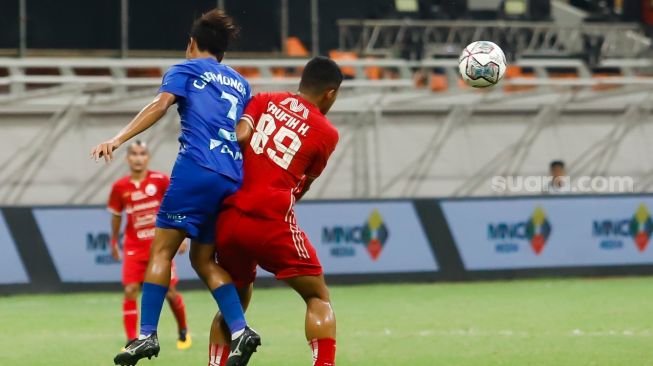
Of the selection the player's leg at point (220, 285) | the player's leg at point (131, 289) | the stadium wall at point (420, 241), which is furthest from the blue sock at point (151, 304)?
the stadium wall at point (420, 241)

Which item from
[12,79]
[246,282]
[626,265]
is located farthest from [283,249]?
[12,79]

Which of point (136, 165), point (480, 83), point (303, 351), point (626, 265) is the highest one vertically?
point (480, 83)

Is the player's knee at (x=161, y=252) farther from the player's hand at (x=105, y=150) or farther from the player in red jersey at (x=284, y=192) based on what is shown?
the player's hand at (x=105, y=150)

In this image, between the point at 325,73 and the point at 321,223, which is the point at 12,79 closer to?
the point at 321,223

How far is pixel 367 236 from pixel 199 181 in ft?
35.5

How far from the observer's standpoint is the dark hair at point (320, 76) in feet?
26.1

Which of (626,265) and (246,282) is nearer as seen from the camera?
(246,282)

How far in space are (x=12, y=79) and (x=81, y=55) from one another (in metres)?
3.58

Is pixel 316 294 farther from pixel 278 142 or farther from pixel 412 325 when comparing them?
pixel 412 325

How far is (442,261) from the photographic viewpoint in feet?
61.6

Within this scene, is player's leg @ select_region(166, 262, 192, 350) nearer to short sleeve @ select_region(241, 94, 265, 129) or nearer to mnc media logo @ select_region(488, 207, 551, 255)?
short sleeve @ select_region(241, 94, 265, 129)

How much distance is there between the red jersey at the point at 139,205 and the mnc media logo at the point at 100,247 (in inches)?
196

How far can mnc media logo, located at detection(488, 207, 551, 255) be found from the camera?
18984 mm

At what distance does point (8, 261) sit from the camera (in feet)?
57.7
